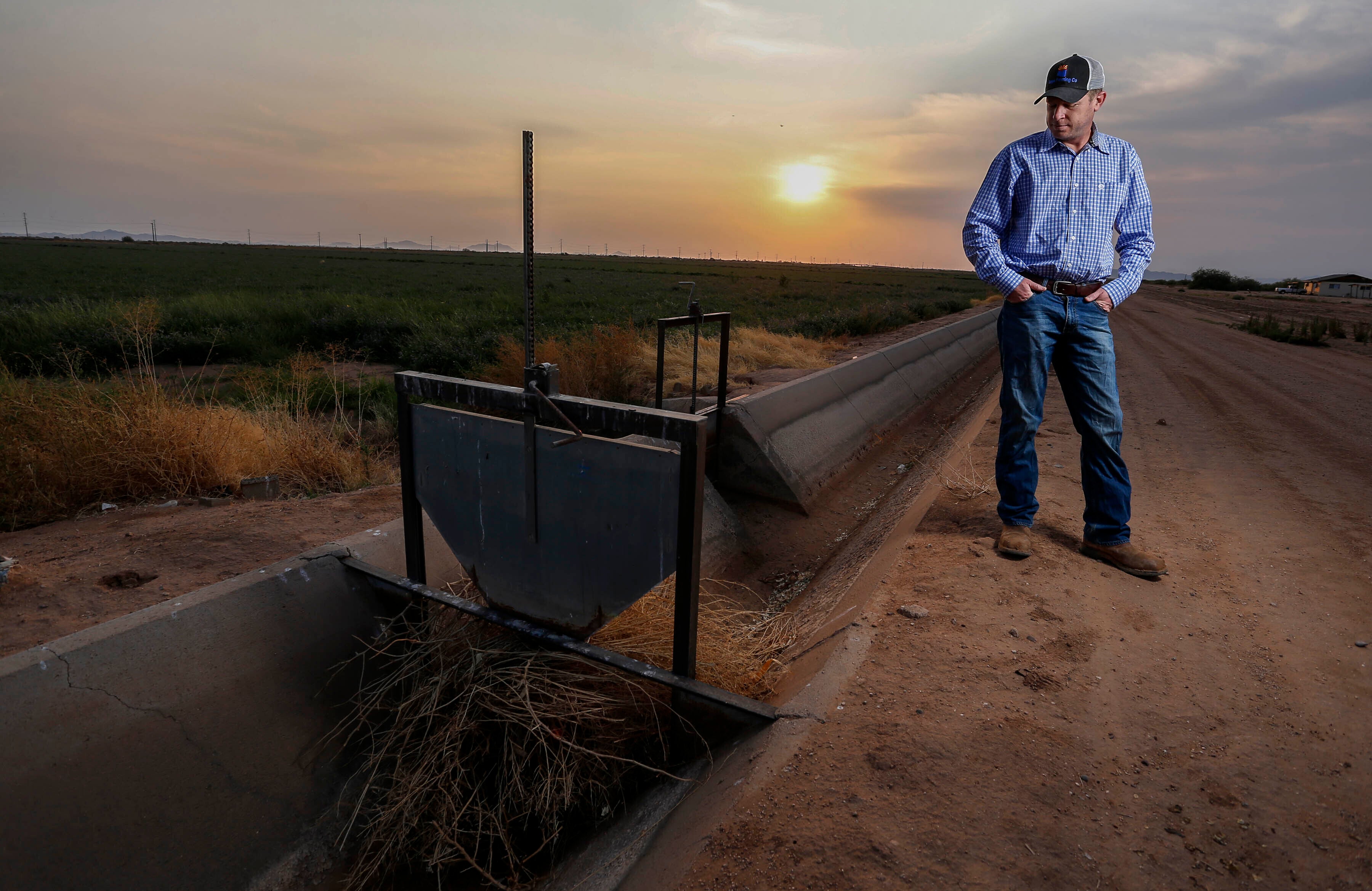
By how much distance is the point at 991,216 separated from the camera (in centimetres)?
367

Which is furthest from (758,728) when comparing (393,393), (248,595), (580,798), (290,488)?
(393,393)

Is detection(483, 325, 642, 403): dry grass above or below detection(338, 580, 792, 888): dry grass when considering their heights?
above

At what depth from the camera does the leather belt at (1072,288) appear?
3.55 m

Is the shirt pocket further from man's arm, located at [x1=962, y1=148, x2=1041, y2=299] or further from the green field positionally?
the green field

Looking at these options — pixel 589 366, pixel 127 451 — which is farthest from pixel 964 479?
pixel 589 366

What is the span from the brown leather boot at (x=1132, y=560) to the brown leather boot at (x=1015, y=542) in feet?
1.09

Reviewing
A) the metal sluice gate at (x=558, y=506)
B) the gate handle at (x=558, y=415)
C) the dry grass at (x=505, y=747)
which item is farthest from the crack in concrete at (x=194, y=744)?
the gate handle at (x=558, y=415)

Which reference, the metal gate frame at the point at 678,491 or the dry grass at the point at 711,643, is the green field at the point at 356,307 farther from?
the dry grass at the point at 711,643

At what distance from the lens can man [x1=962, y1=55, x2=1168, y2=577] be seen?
11.6 feet

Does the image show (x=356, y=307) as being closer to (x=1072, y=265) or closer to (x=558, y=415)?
(x=558, y=415)

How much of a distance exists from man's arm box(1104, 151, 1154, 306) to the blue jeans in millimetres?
248

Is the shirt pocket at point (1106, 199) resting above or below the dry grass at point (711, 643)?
above

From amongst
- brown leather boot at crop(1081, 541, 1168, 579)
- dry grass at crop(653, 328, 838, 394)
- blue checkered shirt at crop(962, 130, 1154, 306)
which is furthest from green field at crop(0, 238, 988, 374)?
brown leather boot at crop(1081, 541, 1168, 579)

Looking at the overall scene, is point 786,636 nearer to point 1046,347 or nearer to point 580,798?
point 580,798
